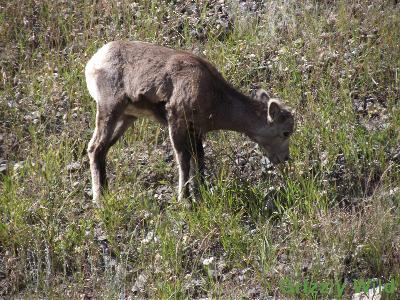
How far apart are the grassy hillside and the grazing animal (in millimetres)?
345

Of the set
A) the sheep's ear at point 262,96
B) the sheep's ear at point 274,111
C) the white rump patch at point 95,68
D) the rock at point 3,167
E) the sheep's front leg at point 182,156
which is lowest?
the rock at point 3,167

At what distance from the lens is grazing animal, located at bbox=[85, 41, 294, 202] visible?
1006cm

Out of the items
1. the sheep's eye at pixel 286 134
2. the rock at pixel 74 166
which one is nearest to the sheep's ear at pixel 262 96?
the sheep's eye at pixel 286 134

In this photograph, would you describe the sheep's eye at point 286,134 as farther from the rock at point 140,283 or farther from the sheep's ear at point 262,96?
the rock at point 140,283

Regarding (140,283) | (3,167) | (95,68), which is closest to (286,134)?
(95,68)

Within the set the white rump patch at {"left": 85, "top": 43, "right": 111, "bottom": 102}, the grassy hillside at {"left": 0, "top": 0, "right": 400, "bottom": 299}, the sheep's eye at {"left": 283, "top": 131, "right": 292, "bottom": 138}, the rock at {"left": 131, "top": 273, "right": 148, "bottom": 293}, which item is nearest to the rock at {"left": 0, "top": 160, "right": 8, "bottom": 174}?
the grassy hillside at {"left": 0, "top": 0, "right": 400, "bottom": 299}

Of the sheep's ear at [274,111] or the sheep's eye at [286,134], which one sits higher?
the sheep's ear at [274,111]

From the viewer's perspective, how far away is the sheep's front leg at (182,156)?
10094 millimetres

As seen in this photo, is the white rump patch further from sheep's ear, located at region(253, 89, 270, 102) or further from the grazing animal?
sheep's ear, located at region(253, 89, 270, 102)

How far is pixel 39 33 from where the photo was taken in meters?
13.4

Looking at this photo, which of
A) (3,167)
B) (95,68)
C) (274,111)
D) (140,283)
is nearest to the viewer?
(140,283)

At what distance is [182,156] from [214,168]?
57 centimetres

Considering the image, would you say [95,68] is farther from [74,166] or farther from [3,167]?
[3,167]

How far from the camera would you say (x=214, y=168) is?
1059 cm
